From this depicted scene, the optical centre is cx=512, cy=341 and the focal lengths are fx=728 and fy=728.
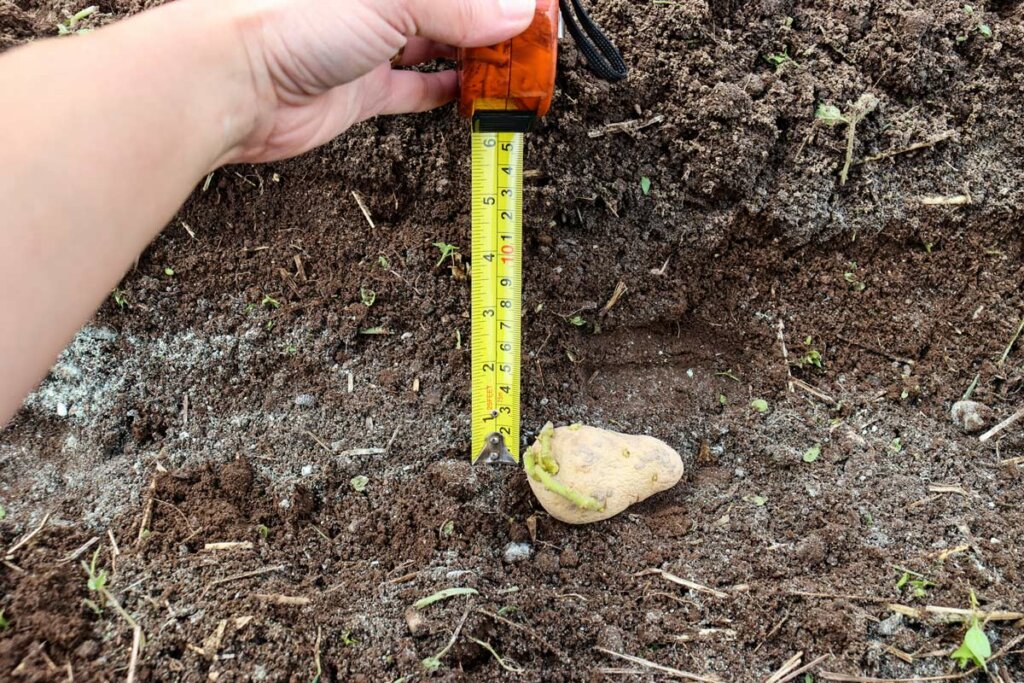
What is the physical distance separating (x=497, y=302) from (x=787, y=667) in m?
1.28

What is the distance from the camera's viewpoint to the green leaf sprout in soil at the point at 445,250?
240 cm

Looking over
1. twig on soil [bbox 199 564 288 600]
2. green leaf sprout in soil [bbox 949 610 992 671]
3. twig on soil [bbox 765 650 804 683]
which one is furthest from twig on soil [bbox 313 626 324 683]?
green leaf sprout in soil [bbox 949 610 992 671]

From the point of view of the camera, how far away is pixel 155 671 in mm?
1737

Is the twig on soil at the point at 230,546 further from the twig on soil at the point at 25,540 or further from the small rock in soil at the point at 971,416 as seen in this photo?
the small rock in soil at the point at 971,416

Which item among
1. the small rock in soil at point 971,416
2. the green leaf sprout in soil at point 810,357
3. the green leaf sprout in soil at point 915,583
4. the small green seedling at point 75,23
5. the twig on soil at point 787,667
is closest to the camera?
the twig on soil at point 787,667

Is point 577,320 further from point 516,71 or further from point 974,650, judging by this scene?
point 974,650

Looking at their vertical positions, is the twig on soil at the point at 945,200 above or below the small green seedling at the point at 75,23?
below

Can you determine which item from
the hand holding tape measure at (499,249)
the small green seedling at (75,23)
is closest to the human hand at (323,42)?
the hand holding tape measure at (499,249)

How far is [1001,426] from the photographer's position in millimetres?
2242

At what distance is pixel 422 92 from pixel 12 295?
4.22ft

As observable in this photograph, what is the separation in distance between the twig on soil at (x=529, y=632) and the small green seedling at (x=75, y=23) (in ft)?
7.22

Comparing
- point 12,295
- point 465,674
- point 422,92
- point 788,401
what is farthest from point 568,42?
point 465,674

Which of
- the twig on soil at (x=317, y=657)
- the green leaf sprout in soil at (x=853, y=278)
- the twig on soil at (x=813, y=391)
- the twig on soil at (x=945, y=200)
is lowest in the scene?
the twig on soil at (x=317, y=657)

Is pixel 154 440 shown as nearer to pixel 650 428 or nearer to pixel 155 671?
pixel 155 671
